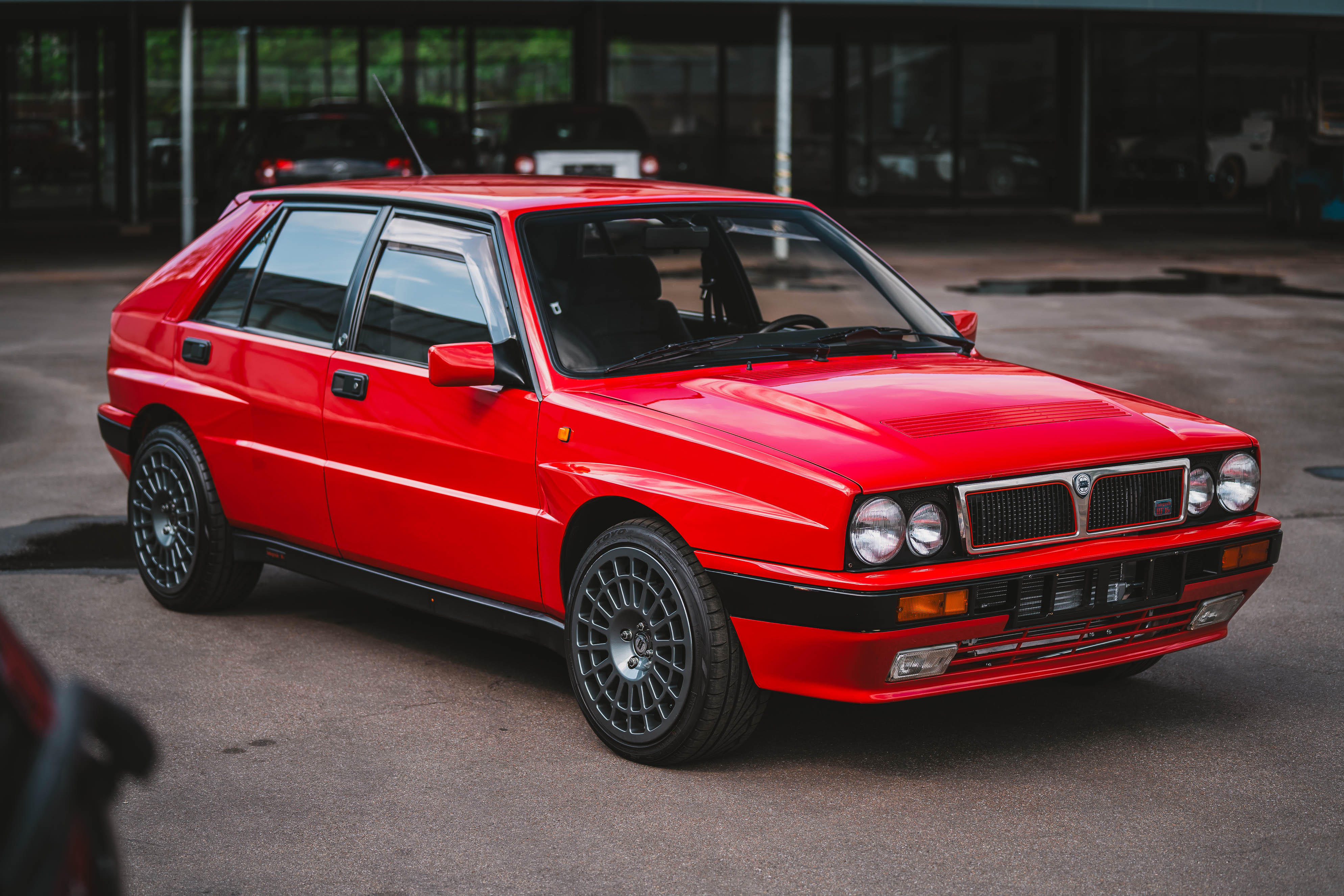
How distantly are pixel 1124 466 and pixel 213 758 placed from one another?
8.46ft

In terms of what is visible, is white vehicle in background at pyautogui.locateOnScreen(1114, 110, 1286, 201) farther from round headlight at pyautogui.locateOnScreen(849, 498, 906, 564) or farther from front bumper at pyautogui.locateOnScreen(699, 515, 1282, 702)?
round headlight at pyautogui.locateOnScreen(849, 498, 906, 564)

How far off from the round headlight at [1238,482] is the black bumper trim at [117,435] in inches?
159

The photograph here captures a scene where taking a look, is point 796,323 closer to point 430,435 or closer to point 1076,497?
point 430,435

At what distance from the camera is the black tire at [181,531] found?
19.5 feet

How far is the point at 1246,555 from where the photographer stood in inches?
181

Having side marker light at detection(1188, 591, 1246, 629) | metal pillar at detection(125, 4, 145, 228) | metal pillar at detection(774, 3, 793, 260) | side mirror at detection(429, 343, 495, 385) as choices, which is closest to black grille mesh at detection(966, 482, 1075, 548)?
side marker light at detection(1188, 591, 1246, 629)

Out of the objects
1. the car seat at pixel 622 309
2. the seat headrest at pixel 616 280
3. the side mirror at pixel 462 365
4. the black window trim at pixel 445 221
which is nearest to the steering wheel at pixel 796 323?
the car seat at pixel 622 309

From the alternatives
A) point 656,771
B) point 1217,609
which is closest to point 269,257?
point 656,771

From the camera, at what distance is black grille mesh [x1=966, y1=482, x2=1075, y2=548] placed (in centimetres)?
414

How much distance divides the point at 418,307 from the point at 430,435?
1.55 ft

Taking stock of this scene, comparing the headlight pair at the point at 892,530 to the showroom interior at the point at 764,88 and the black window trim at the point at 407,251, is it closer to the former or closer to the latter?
the black window trim at the point at 407,251

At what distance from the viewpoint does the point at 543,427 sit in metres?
4.72

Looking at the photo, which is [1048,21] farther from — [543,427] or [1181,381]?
[543,427]

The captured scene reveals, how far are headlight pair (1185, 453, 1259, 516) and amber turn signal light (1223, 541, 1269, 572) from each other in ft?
0.36
